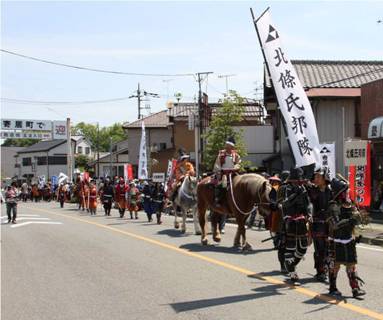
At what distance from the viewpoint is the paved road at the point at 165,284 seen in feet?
23.0

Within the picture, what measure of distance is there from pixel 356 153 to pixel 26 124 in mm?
50365

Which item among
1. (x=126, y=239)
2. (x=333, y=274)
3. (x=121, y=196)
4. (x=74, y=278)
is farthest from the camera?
(x=121, y=196)

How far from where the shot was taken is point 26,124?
60.8m

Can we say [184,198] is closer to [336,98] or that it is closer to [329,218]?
[329,218]

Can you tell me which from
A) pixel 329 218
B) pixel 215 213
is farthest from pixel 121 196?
pixel 329 218

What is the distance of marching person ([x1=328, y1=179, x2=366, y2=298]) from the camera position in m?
7.40

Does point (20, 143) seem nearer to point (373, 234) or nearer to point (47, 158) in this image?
point (47, 158)

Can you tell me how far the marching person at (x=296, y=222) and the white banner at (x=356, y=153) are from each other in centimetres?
883

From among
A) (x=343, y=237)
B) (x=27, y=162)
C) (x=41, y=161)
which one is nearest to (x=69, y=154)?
(x=41, y=161)

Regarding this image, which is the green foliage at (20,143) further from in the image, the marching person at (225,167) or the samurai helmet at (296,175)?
the samurai helmet at (296,175)

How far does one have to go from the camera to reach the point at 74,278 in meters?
9.54

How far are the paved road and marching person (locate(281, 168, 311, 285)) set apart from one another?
521 millimetres

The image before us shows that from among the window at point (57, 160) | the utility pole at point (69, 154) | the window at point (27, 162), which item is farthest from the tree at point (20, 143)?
the utility pole at point (69, 154)

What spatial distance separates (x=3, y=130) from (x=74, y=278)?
5365 cm
